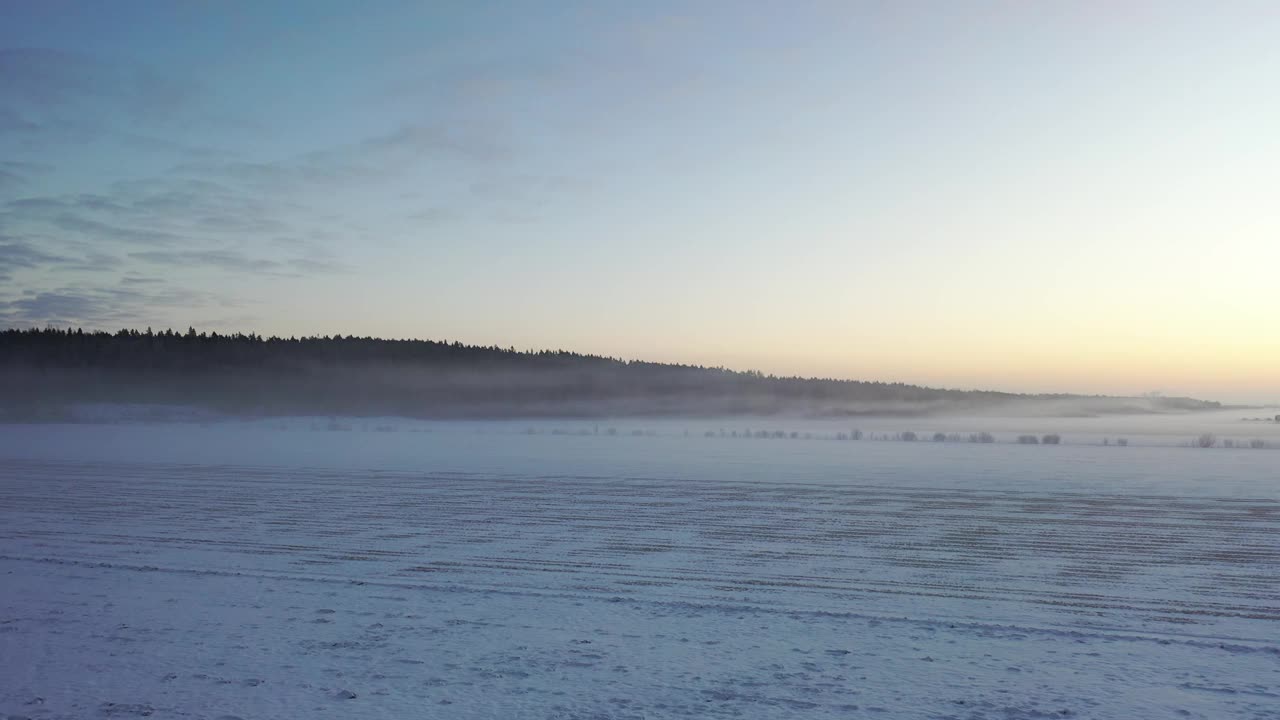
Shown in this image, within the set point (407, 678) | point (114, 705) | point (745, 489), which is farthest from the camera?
point (745, 489)

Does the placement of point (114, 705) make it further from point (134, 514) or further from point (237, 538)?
point (134, 514)

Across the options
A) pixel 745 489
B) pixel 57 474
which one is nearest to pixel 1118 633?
pixel 745 489

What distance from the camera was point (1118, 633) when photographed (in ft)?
22.9

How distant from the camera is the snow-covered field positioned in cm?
562

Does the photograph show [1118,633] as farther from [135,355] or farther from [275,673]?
[135,355]

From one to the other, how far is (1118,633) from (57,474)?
22529 millimetres

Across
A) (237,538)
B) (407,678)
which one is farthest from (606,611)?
(237,538)

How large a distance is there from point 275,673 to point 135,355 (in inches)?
5089

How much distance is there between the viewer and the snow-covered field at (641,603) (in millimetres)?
5625

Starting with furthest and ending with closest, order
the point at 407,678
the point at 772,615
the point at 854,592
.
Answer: the point at 854,592, the point at 772,615, the point at 407,678

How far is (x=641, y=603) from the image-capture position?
8.02 m

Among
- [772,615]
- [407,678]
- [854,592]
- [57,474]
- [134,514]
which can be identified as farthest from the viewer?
[57,474]

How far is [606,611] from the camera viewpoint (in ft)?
Answer: 25.4

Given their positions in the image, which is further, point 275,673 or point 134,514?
point 134,514
